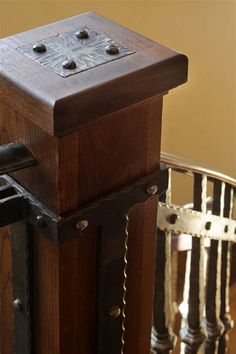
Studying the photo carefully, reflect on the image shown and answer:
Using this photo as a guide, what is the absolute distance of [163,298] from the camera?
1.69 metres

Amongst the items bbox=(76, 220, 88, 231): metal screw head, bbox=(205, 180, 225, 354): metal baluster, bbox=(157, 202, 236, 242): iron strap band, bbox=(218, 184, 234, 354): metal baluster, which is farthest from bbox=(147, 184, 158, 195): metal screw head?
bbox=(218, 184, 234, 354): metal baluster

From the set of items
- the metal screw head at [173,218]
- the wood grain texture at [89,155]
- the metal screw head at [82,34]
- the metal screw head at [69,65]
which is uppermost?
the metal screw head at [82,34]

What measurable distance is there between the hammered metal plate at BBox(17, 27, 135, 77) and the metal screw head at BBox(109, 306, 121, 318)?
37 centimetres

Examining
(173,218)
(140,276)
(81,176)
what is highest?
(81,176)

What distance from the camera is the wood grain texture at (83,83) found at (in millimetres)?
890

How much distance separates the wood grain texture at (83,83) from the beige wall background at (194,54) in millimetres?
2631

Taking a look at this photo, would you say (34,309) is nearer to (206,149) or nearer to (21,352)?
(21,352)

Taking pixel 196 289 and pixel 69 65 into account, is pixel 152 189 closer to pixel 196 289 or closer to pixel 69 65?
pixel 69 65

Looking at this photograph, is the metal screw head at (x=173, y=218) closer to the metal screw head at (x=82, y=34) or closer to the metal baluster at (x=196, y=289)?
the metal baluster at (x=196, y=289)

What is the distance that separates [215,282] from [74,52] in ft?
3.91

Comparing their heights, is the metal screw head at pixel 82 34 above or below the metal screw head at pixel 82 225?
above

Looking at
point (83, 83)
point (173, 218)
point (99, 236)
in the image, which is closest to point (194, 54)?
point (173, 218)

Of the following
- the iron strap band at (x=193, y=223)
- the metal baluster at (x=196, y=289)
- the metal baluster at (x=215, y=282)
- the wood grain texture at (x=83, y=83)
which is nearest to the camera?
the wood grain texture at (x=83, y=83)

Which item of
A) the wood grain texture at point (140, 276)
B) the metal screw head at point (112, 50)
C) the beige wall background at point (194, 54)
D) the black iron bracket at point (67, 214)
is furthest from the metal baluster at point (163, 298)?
the beige wall background at point (194, 54)
